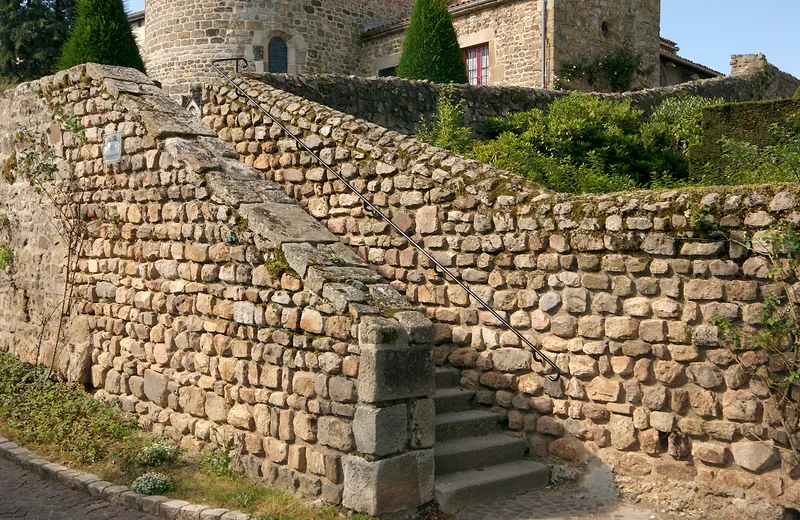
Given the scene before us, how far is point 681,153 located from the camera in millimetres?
10852

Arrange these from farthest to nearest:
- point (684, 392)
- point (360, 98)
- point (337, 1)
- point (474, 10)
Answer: point (337, 1)
point (474, 10)
point (360, 98)
point (684, 392)

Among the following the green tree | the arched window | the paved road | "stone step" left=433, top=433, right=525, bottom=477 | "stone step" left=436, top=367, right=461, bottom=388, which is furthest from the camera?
the green tree

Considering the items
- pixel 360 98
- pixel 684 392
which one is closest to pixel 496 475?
pixel 684 392

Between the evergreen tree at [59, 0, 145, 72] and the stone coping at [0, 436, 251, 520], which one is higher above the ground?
the evergreen tree at [59, 0, 145, 72]

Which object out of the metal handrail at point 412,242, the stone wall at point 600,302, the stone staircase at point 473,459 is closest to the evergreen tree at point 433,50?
the metal handrail at point 412,242

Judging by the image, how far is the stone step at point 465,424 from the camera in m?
6.09

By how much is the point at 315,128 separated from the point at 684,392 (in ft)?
13.0

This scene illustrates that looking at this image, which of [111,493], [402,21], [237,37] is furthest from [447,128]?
[402,21]

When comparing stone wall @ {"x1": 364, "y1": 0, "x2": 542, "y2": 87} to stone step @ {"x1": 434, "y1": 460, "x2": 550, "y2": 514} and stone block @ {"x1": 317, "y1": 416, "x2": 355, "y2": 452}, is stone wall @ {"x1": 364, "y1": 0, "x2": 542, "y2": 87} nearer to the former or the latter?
stone step @ {"x1": 434, "y1": 460, "x2": 550, "y2": 514}

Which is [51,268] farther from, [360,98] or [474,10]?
[474,10]

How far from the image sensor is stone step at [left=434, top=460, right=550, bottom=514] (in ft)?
18.0

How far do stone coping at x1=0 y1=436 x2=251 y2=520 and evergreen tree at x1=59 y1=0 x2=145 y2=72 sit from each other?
451 inches

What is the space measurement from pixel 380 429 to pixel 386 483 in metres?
A: 0.35

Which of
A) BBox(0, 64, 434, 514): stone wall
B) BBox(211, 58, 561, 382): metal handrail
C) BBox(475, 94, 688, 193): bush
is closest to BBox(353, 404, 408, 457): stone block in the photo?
BBox(0, 64, 434, 514): stone wall
